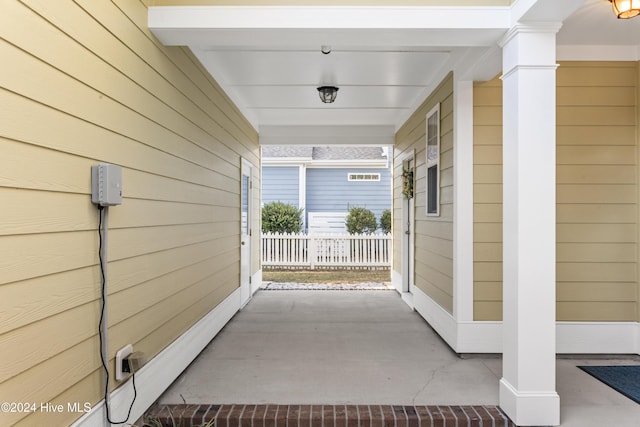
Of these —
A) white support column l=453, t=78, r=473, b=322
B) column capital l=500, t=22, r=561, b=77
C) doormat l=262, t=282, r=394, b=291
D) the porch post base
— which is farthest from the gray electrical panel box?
doormat l=262, t=282, r=394, b=291

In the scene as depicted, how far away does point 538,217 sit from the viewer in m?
2.45

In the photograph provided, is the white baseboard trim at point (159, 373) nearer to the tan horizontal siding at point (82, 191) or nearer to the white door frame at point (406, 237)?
the tan horizontal siding at point (82, 191)

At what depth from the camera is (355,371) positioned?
10.5ft

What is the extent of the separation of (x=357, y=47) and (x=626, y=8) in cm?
187

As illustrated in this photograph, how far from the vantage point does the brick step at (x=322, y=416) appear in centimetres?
242

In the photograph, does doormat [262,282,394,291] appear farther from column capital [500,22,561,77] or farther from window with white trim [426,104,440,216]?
column capital [500,22,561,77]

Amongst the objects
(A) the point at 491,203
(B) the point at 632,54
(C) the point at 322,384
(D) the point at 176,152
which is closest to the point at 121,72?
(D) the point at 176,152

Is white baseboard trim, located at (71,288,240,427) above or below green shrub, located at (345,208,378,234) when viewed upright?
below

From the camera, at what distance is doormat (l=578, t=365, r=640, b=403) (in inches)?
113

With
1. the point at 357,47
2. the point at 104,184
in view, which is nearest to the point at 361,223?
the point at 357,47

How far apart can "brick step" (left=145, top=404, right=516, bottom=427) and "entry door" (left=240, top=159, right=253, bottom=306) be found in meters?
2.92

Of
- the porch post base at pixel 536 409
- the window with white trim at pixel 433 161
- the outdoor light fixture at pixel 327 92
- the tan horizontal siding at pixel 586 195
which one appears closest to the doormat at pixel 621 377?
the tan horizontal siding at pixel 586 195

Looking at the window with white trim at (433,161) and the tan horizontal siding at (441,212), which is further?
the window with white trim at (433,161)

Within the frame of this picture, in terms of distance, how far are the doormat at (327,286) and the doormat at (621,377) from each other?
380 cm
